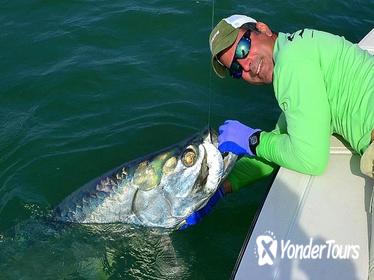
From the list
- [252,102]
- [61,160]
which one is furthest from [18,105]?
[252,102]

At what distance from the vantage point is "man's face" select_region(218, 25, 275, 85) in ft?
11.5

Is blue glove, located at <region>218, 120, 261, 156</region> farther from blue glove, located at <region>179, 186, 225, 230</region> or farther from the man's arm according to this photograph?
blue glove, located at <region>179, 186, 225, 230</region>

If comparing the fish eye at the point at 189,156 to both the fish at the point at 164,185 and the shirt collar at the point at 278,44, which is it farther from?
the shirt collar at the point at 278,44

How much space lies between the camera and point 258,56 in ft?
11.5

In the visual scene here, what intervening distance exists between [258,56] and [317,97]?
0.47 metres

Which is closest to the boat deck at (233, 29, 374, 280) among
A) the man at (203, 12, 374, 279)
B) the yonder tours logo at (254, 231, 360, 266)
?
the yonder tours logo at (254, 231, 360, 266)

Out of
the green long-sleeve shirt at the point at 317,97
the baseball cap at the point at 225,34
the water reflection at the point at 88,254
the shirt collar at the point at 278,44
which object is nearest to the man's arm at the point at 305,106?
the green long-sleeve shirt at the point at 317,97

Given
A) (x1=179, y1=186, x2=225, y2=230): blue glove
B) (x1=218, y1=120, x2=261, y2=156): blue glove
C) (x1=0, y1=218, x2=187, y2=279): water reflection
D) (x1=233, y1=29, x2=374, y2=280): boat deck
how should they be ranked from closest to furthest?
(x1=233, y1=29, x2=374, y2=280): boat deck
(x1=218, y1=120, x2=261, y2=156): blue glove
(x1=179, y1=186, x2=225, y2=230): blue glove
(x1=0, y1=218, x2=187, y2=279): water reflection

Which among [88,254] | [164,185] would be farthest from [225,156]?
[88,254]

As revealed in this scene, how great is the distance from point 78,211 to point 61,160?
1319 mm

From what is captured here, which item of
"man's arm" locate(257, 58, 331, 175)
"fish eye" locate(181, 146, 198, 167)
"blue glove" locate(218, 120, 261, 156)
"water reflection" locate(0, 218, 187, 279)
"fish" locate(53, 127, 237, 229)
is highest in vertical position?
"man's arm" locate(257, 58, 331, 175)

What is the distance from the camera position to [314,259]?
10.4 feet

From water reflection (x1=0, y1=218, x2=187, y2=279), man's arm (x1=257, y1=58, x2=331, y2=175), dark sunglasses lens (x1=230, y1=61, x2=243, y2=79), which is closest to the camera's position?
man's arm (x1=257, y1=58, x2=331, y2=175)

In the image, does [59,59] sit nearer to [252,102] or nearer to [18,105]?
[18,105]
